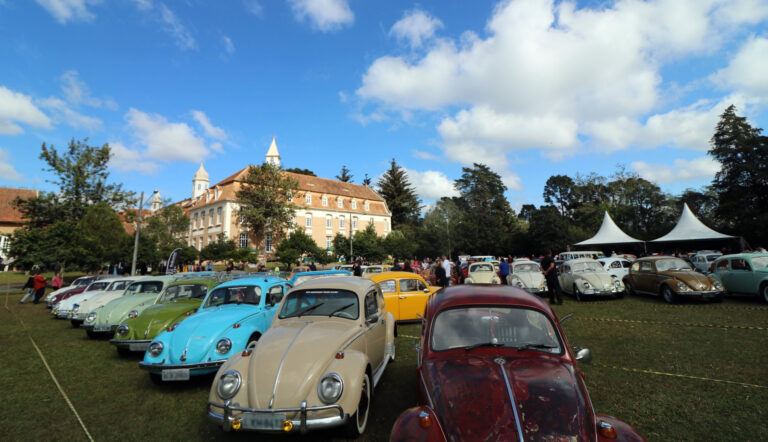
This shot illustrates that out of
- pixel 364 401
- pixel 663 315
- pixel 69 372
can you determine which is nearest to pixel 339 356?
pixel 364 401

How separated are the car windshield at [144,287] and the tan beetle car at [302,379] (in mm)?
7473

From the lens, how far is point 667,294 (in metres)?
12.4

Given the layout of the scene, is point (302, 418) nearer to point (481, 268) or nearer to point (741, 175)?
point (481, 268)

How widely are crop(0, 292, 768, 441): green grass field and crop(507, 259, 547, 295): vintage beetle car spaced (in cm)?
529

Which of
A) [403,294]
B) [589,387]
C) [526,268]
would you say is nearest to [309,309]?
[589,387]

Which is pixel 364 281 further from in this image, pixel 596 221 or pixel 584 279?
pixel 596 221

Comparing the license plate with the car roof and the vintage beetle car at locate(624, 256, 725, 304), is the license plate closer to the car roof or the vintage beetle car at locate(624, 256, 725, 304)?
the car roof

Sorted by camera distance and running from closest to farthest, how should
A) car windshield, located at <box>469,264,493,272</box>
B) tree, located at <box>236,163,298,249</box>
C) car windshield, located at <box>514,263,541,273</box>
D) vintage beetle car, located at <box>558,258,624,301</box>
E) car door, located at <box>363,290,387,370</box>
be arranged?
1. car door, located at <box>363,290,387,370</box>
2. vintage beetle car, located at <box>558,258,624,301</box>
3. car windshield, located at <box>514,263,541,273</box>
4. car windshield, located at <box>469,264,493,272</box>
5. tree, located at <box>236,163,298,249</box>

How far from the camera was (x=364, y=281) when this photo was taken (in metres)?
6.52

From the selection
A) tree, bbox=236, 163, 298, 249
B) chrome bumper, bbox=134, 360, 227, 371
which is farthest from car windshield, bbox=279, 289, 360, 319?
tree, bbox=236, 163, 298, 249

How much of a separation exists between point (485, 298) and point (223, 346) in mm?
4307

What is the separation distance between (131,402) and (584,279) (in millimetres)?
14275

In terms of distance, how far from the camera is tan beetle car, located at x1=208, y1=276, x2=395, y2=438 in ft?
12.1

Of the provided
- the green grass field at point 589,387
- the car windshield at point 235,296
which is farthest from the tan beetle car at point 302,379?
the car windshield at point 235,296
